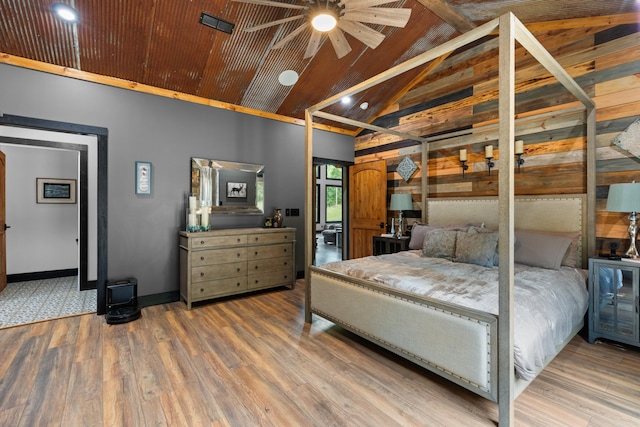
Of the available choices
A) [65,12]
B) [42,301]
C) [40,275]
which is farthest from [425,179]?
[40,275]

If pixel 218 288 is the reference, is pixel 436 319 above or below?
above

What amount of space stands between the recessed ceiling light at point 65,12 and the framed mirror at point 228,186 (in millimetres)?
1764

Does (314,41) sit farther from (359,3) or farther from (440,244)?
(440,244)

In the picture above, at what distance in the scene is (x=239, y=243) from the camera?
3939mm

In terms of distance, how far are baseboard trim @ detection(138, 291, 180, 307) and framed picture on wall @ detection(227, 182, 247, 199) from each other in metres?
1.51

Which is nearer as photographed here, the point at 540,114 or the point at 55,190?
the point at 540,114

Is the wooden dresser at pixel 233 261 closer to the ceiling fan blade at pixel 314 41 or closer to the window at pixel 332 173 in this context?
the ceiling fan blade at pixel 314 41

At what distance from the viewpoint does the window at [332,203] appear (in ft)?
39.6

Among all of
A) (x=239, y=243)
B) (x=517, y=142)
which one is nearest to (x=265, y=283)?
(x=239, y=243)

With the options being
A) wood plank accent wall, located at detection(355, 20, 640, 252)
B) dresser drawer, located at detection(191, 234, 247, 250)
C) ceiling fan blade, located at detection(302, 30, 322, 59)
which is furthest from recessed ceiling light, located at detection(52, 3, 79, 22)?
wood plank accent wall, located at detection(355, 20, 640, 252)

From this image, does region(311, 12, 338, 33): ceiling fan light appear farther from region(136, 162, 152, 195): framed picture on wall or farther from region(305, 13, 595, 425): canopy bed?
region(136, 162, 152, 195): framed picture on wall

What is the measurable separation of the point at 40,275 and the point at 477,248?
6.50 metres

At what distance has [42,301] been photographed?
12.7 ft

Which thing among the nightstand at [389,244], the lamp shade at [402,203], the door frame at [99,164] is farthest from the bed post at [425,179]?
the door frame at [99,164]
